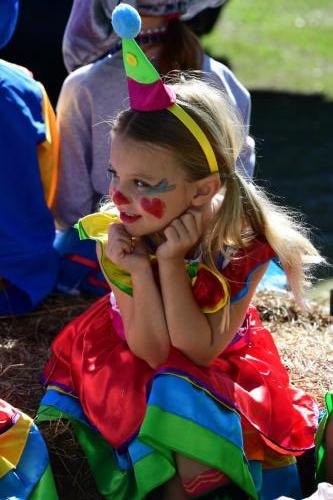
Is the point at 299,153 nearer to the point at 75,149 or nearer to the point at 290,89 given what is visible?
the point at 290,89

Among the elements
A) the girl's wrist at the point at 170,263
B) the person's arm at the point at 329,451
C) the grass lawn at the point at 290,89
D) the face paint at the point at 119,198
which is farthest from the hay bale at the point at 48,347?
the grass lawn at the point at 290,89

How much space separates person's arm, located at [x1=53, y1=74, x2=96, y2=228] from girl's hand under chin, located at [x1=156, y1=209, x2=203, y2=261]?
141cm

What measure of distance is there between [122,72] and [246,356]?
1515 mm

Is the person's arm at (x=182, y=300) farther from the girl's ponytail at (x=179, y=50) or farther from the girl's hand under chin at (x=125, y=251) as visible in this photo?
the girl's ponytail at (x=179, y=50)

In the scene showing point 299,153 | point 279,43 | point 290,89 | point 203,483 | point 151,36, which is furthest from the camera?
point 279,43

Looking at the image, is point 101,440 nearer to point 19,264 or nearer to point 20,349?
point 20,349

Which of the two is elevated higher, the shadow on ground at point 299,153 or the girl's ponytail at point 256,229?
the girl's ponytail at point 256,229

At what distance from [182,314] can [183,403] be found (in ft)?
0.80

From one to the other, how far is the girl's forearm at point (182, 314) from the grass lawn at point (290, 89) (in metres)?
2.04

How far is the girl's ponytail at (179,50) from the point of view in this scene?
401 cm

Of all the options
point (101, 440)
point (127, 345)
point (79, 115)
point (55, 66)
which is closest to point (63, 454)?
point (101, 440)

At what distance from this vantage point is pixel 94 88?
4098mm

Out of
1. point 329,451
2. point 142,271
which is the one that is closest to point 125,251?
point 142,271

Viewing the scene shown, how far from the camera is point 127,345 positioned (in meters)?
3.05
